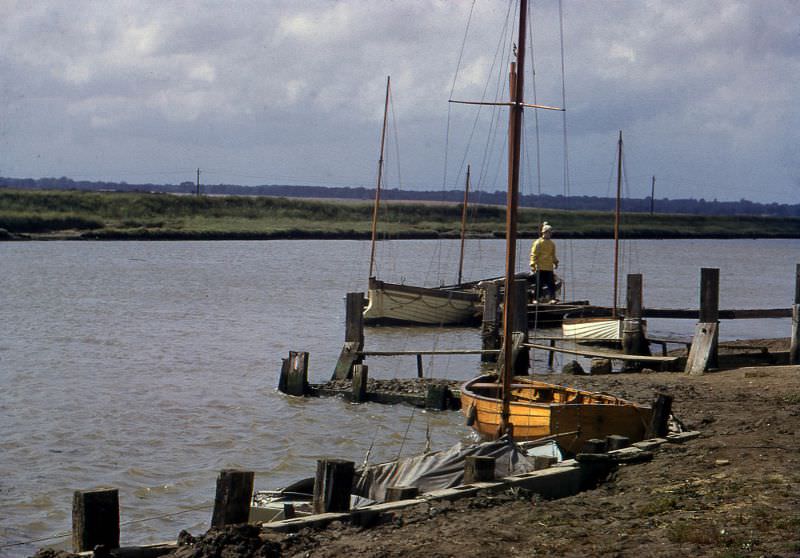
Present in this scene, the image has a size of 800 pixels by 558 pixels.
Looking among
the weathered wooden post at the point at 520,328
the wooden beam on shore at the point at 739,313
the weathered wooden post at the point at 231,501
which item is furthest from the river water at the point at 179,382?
the wooden beam on shore at the point at 739,313

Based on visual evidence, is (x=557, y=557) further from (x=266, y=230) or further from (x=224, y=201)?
(x=224, y=201)

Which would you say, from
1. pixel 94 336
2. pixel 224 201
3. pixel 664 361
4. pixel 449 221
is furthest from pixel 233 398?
pixel 449 221

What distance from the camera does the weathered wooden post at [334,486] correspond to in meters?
9.02

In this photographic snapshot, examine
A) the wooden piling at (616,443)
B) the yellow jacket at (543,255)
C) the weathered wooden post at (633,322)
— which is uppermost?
the yellow jacket at (543,255)

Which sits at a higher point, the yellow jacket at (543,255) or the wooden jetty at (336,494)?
the yellow jacket at (543,255)

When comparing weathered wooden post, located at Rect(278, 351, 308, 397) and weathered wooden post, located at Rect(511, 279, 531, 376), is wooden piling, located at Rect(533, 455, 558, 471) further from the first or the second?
weathered wooden post, located at Rect(278, 351, 308, 397)

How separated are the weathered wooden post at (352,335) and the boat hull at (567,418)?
4.66 metres

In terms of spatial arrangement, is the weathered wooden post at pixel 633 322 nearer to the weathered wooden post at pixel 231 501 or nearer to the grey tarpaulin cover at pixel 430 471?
the grey tarpaulin cover at pixel 430 471

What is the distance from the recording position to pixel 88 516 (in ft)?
27.1

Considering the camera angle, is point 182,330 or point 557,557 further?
point 182,330

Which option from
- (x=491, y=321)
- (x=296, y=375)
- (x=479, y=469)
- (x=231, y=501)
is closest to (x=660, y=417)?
(x=479, y=469)

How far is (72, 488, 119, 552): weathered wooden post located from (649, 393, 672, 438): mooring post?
6.88 metres

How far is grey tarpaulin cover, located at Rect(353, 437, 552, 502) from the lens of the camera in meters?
10.6

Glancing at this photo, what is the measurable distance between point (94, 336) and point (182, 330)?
9.79ft
